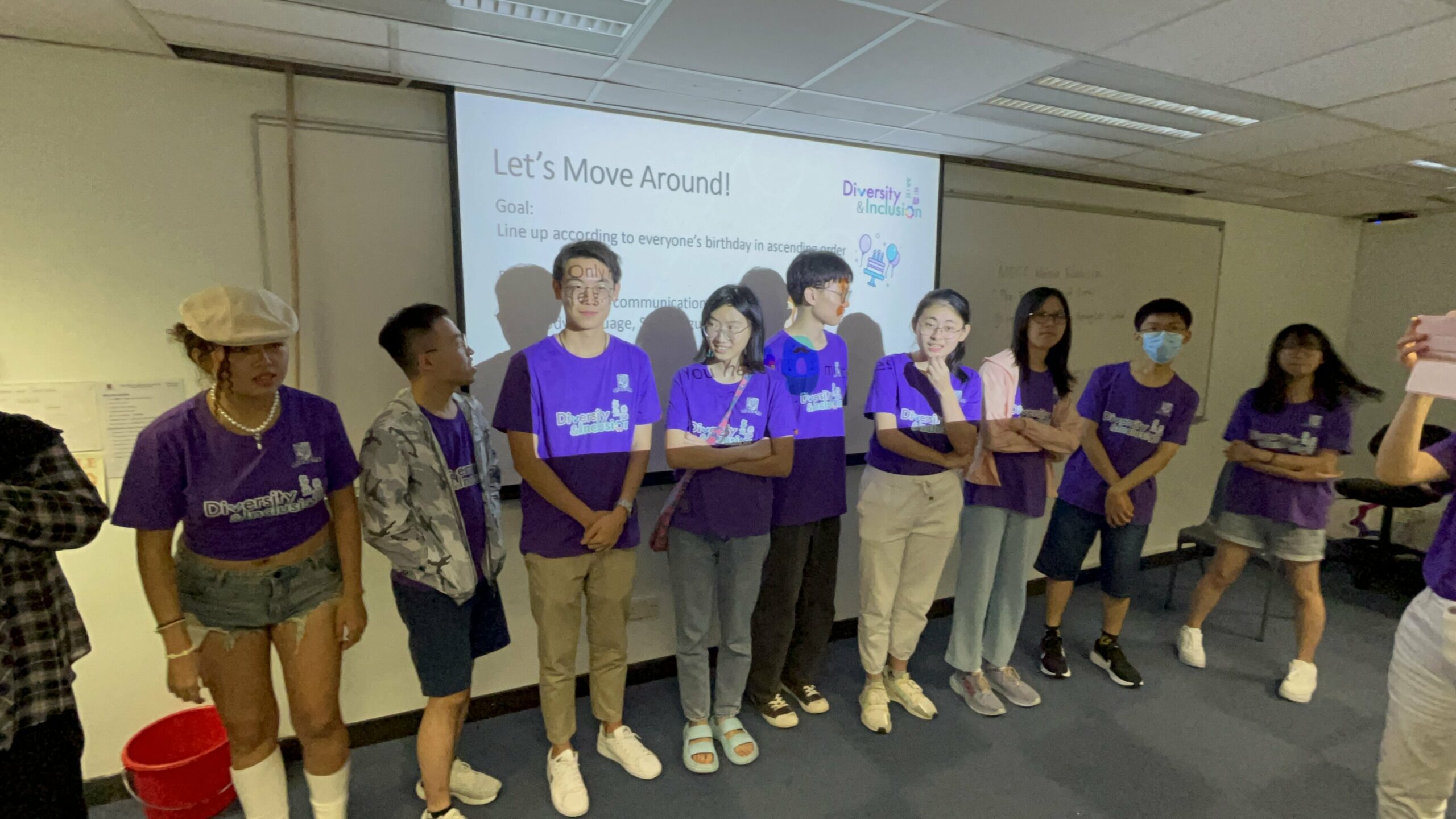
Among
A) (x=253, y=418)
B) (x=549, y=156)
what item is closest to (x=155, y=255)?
(x=253, y=418)

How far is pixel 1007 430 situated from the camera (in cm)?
254

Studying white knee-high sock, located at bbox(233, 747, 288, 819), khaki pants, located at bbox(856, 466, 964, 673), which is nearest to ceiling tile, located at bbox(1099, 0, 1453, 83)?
khaki pants, located at bbox(856, 466, 964, 673)

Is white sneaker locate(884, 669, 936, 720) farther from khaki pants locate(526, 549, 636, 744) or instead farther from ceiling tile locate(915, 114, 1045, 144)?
ceiling tile locate(915, 114, 1045, 144)

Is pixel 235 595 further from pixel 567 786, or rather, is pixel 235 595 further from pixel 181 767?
pixel 567 786

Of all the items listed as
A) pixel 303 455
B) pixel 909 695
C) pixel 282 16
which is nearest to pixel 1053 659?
pixel 909 695

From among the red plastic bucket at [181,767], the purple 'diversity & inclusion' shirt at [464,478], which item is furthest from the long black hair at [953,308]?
the red plastic bucket at [181,767]

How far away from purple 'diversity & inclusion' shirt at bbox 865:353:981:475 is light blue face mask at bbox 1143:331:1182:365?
1.04 m

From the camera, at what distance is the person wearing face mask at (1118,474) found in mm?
2727

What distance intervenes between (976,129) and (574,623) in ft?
8.40

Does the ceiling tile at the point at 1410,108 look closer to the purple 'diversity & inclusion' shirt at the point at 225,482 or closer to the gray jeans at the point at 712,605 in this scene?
the gray jeans at the point at 712,605

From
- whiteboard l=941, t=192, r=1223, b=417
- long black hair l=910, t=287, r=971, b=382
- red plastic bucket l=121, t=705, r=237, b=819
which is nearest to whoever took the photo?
red plastic bucket l=121, t=705, r=237, b=819

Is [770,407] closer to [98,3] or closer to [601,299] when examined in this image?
[601,299]

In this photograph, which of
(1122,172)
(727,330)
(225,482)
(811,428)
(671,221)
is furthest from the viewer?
(1122,172)

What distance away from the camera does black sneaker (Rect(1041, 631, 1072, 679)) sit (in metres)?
2.83
